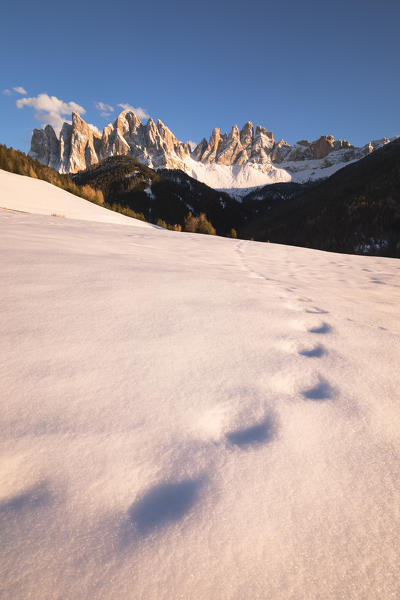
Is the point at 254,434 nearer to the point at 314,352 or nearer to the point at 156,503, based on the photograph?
the point at 156,503

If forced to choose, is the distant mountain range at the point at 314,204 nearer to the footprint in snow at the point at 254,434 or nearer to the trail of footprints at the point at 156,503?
the footprint in snow at the point at 254,434

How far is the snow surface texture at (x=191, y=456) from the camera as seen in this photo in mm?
580

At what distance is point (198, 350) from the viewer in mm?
1447

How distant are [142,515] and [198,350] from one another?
33.4 inches

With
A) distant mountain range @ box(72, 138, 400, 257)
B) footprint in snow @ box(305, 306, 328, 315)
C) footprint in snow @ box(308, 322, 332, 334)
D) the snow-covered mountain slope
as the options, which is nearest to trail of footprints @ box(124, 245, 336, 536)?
footprint in snow @ box(308, 322, 332, 334)

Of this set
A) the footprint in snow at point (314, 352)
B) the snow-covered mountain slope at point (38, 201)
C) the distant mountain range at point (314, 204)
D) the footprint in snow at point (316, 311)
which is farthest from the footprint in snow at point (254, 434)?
the distant mountain range at point (314, 204)

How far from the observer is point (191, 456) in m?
0.83

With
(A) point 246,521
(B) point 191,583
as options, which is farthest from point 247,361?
(B) point 191,583

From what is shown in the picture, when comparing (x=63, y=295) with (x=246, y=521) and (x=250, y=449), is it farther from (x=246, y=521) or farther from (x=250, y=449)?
(x=246, y=521)

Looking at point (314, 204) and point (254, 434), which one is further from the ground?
point (314, 204)

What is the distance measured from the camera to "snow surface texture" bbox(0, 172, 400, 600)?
580mm

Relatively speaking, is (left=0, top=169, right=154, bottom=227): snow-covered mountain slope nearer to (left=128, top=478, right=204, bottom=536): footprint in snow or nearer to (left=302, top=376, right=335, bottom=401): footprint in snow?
(left=302, top=376, right=335, bottom=401): footprint in snow

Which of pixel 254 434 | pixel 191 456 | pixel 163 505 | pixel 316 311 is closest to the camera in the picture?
pixel 163 505

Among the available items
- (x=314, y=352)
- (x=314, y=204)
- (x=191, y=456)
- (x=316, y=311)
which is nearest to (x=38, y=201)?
(x=316, y=311)
